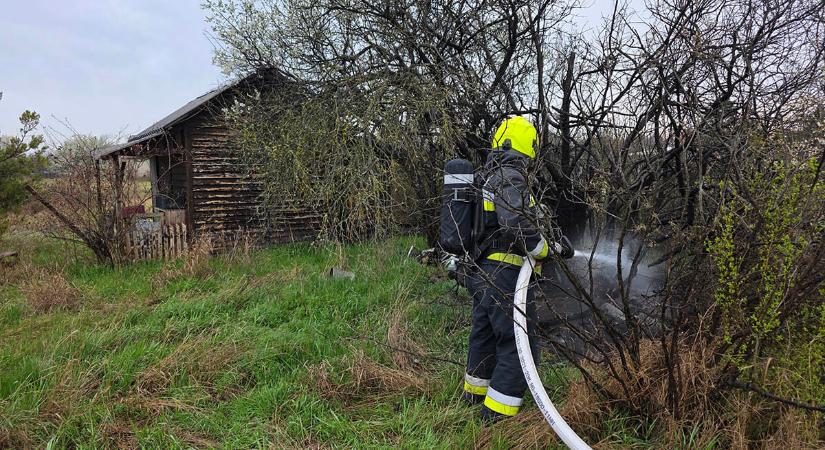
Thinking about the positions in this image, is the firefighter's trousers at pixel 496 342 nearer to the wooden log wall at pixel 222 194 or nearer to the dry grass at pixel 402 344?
the dry grass at pixel 402 344

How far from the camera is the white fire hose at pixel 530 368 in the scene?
2.25 metres

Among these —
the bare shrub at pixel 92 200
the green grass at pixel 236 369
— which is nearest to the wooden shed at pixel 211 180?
the bare shrub at pixel 92 200

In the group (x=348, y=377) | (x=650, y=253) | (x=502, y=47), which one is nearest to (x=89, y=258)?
(x=348, y=377)

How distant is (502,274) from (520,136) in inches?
35.0

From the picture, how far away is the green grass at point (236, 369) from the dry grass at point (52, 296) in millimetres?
A: 126

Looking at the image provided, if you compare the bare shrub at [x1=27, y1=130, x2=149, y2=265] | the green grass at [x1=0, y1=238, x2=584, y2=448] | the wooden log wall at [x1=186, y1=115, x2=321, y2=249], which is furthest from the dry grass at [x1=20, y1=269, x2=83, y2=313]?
the wooden log wall at [x1=186, y1=115, x2=321, y2=249]

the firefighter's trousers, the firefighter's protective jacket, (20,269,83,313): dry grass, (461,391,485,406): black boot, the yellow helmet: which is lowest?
(20,269,83,313): dry grass

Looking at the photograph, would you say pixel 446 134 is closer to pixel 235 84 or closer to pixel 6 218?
pixel 235 84

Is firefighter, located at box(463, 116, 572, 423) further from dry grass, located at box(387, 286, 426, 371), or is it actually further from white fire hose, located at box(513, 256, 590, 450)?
dry grass, located at box(387, 286, 426, 371)

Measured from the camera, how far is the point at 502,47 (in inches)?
270

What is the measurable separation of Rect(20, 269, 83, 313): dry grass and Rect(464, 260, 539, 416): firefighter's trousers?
5018 millimetres

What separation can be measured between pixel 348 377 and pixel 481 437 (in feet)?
3.97

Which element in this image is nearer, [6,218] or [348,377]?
[348,377]

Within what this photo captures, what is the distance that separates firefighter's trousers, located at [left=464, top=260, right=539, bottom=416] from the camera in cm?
280
